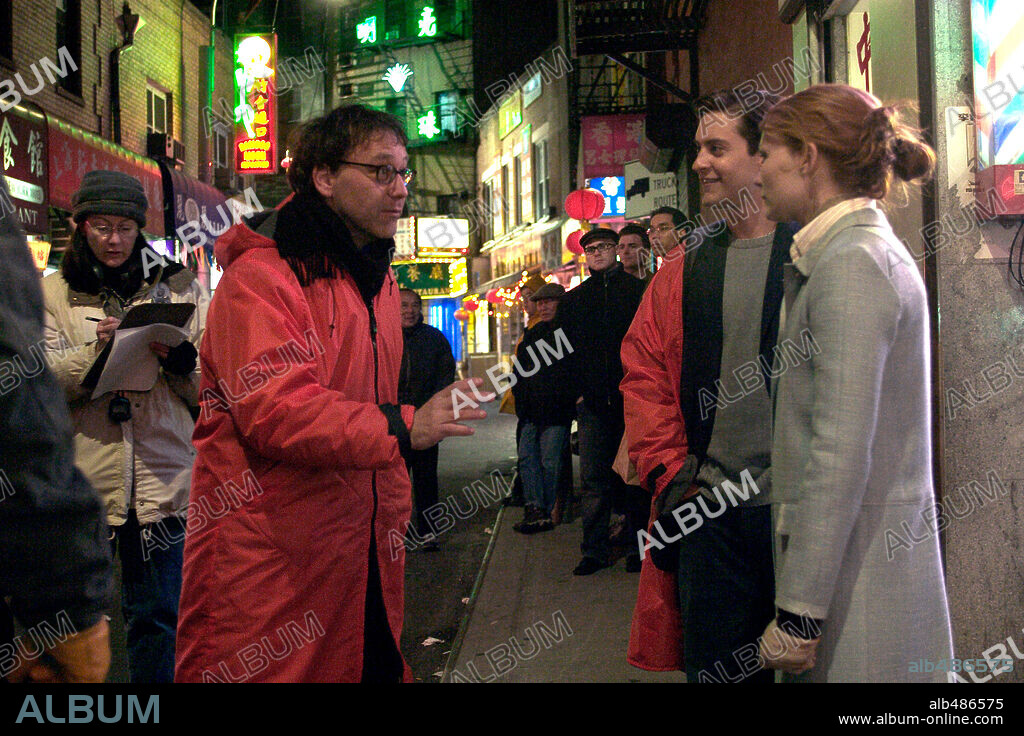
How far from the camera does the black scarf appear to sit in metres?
2.40

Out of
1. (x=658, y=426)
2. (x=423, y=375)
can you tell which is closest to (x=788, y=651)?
(x=658, y=426)

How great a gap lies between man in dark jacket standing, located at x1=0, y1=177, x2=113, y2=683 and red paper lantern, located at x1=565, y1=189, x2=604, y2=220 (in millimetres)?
15060

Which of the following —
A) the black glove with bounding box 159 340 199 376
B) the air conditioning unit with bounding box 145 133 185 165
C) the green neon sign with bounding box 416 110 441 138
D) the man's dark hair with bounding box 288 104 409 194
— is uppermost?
the green neon sign with bounding box 416 110 441 138

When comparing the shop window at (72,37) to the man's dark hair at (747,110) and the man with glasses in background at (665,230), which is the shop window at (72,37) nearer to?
the man with glasses in background at (665,230)

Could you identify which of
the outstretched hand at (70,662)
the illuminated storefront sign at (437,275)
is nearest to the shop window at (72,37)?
the outstretched hand at (70,662)

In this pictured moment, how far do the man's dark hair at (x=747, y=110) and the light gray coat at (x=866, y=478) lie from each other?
1.11 metres

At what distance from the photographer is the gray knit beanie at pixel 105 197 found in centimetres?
368

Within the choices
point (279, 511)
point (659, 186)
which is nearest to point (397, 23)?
point (659, 186)

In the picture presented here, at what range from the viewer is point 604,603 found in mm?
6113

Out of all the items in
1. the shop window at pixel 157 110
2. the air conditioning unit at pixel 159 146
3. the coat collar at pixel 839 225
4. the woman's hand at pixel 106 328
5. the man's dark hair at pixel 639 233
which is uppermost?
the shop window at pixel 157 110

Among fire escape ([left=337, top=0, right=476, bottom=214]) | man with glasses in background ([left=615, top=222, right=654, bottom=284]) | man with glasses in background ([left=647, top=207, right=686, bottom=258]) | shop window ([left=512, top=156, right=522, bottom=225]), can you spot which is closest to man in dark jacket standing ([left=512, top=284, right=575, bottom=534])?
man with glasses in background ([left=615, top=222, right=654, bottom=284])

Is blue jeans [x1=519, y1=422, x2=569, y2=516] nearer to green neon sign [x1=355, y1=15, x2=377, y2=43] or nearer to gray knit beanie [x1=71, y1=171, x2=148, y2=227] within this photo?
gray knit beanie [x1=71, y1=171, x2=148, y2=227]

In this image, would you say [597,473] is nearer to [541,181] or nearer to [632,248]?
[632,248]

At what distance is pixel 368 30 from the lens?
45.5m
